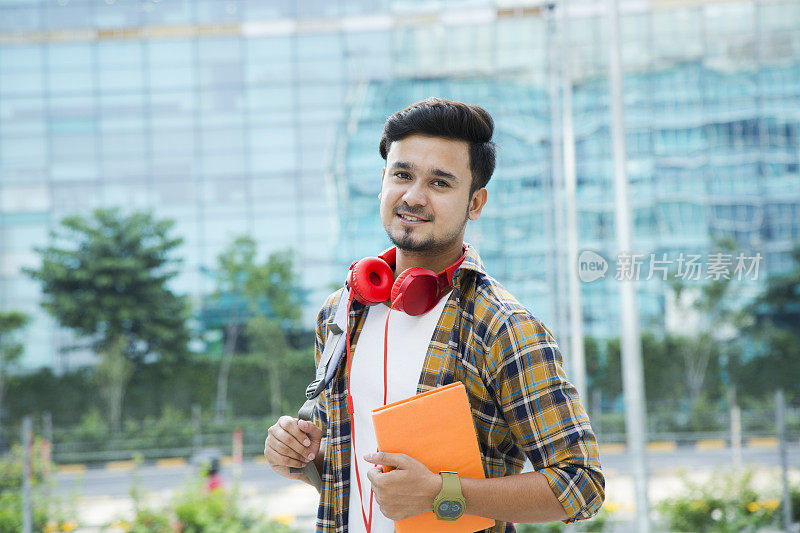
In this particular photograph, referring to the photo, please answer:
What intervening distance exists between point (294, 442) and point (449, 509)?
25 centimetres

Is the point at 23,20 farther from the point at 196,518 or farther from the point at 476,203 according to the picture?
the point at 476,203

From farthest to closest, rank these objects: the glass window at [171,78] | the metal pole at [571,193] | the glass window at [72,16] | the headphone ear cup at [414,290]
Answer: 1. the glass window at [72,16]
2. the glass window at [171,78]
3. the metal pole at [571,193]
4. the headphone ear cup at [414,290]

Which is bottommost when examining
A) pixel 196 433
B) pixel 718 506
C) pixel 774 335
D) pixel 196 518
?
pixel 196 433

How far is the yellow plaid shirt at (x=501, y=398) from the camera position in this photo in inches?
31.2

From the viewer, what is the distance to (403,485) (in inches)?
29.8

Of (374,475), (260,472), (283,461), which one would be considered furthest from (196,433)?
(374,475)

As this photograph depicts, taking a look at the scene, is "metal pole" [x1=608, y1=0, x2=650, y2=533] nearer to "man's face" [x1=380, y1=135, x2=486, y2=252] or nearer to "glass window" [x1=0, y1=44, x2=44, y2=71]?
"man's face" [x1=380, y1=135, x2=486, y2=252]

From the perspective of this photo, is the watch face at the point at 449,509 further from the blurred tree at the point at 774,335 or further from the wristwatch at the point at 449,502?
the blurred tree at the point at 774,335

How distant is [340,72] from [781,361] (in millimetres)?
9709

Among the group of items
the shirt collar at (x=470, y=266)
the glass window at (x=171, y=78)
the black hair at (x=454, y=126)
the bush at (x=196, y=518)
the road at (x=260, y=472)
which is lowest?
the road at (x=260, y=472)

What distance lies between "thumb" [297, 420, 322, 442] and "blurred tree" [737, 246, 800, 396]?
13355 millimetres

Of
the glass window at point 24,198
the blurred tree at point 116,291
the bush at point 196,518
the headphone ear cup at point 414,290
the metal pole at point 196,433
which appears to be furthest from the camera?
the glass window at point 24,198

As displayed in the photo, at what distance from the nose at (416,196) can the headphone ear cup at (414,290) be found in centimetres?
8

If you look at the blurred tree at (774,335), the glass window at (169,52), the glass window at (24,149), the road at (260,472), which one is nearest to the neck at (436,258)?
the road at (260,472)
